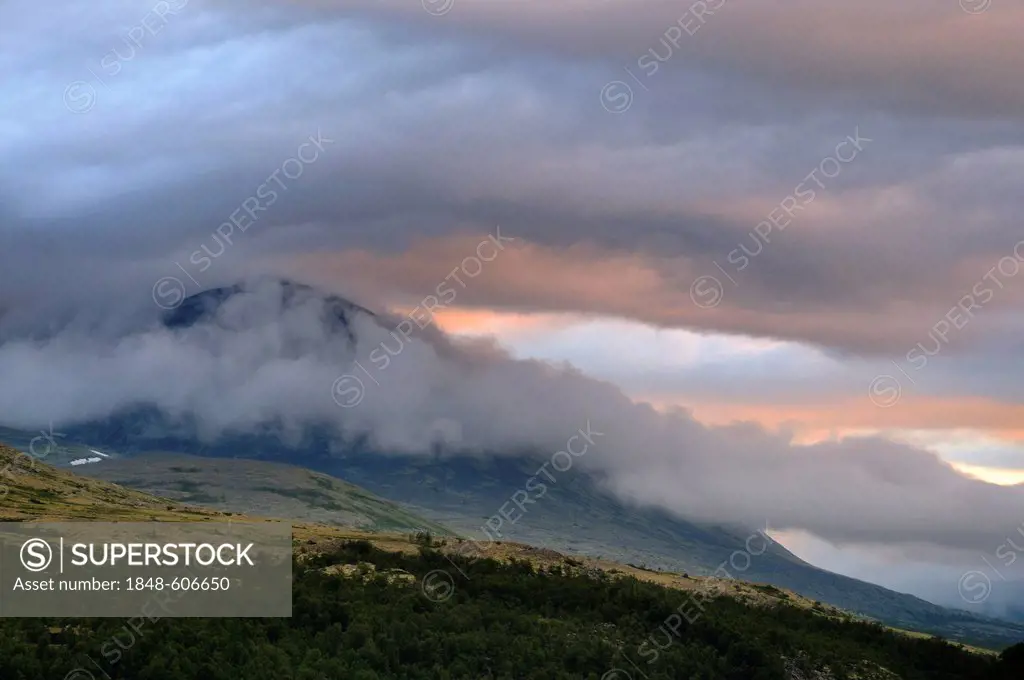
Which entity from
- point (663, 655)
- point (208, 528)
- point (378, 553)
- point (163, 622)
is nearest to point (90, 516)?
point (208, 528)

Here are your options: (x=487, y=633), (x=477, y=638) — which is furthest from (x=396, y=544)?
(x=477, y=638)

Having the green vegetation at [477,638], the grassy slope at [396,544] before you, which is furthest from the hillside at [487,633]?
the grassy slope at [396,544]

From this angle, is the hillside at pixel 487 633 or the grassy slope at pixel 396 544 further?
the grassy slope at pixel 396 544

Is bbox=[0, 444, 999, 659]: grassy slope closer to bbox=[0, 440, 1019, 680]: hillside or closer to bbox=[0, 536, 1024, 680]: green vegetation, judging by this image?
bbox=[0, 440, 1019, 680]: hillside

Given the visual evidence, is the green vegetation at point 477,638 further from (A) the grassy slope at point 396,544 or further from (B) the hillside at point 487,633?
(A) the grassy slope at point 396,544

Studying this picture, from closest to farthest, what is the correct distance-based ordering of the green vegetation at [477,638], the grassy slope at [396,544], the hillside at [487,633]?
the green vegetation at [477,638]
the hillside at [487,633]
the grassy slope at [396,544]

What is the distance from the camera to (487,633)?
340ft

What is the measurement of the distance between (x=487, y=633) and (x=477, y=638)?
2.64m

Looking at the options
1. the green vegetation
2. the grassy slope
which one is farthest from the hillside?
the grassy slope

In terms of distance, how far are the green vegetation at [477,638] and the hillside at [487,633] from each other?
0.17 meters

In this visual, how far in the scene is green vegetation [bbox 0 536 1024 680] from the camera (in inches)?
3617

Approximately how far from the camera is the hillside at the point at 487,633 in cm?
9231

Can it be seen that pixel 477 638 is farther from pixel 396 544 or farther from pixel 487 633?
pixel 396 544

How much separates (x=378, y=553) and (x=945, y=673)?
6002 cm
